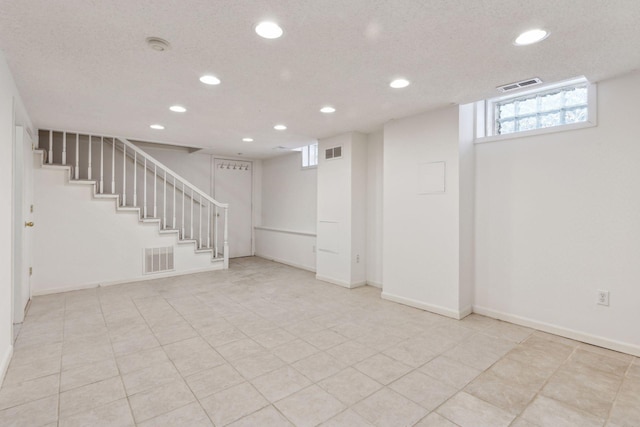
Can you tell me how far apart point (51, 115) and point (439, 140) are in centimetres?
469

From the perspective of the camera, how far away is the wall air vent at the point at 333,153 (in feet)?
16.4

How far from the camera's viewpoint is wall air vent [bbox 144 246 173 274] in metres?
5.30

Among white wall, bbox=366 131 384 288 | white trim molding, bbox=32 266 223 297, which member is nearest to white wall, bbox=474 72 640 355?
white wall, bbox=366 131 384 288

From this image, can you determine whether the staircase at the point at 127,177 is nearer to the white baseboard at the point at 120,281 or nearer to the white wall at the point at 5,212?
the white baseboard at the point at 120,281

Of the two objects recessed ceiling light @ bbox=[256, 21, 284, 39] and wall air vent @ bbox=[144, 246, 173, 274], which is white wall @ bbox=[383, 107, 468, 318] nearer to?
recessed ceiling light @ bbox=[256, 21, 284, 39]

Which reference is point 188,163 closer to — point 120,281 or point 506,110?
point 120,281

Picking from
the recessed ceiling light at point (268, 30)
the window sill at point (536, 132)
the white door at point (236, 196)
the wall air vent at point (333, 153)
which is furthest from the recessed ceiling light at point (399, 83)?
the white door at point (236, 196)

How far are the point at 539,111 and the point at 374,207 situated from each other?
7.71 feet

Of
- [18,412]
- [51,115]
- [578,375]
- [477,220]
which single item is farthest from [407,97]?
[51,115]

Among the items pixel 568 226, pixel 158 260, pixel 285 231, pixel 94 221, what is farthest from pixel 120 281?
pixel 568 226

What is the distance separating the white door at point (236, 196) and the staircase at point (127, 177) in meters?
0.48

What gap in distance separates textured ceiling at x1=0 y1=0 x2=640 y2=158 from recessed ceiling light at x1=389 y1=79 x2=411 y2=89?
64mm

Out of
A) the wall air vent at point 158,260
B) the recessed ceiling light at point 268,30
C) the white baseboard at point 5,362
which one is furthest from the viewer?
the wall air vent at point 158,260

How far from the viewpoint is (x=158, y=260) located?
17.7ft
